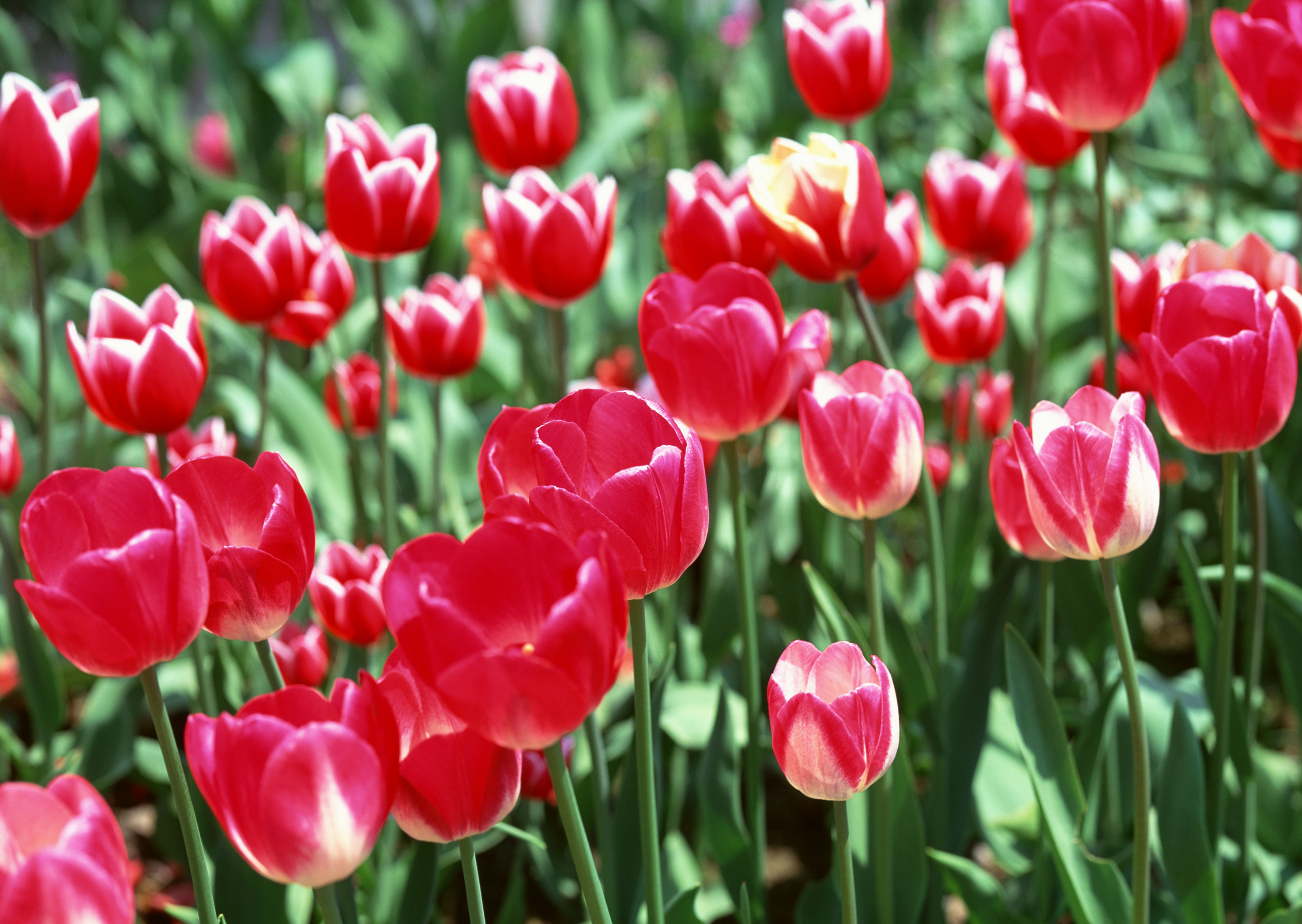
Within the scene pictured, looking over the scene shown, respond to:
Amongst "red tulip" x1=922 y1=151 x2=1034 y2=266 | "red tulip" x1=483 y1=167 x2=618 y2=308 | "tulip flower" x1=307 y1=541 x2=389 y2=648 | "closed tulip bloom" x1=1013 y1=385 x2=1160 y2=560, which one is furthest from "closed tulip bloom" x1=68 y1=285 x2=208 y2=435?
"red tulip" x1=922 y1=151 x2=1034 y2=266

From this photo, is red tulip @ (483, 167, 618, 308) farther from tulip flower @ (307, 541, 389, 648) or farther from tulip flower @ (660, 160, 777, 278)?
tulip flower @ (307, 541, 389, 648)

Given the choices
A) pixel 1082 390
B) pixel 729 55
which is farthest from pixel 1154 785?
pixel 729 55

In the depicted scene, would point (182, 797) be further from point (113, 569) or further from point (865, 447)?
point (865, 447)

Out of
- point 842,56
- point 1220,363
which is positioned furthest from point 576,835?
point 842,56

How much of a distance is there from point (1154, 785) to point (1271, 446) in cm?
78

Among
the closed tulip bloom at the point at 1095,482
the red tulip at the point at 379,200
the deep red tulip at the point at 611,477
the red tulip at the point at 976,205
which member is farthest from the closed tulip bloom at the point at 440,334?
the closed tulip bloom at the point at 1095,482

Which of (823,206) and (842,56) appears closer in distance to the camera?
(823,206)

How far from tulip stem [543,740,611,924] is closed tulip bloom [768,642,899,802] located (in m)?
0.11

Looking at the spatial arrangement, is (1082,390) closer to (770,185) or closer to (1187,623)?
(770,185)

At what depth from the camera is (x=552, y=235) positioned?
114cm

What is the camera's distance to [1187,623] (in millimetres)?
2105

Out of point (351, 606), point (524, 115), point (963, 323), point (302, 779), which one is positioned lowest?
point (351, 606)

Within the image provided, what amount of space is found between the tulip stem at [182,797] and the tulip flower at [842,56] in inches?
37.9

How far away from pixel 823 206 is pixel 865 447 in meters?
0.24
